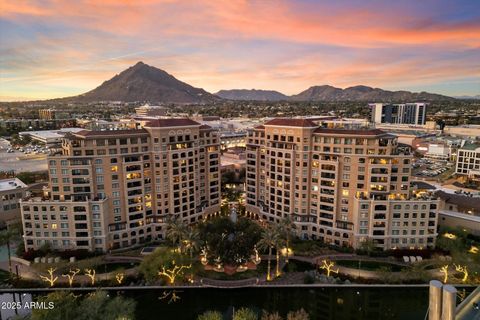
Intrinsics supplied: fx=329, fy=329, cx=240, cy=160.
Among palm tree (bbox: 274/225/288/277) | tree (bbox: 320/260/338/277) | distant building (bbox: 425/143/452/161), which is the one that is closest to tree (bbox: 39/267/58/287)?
palm tree (bbox: 274/225/288/277)

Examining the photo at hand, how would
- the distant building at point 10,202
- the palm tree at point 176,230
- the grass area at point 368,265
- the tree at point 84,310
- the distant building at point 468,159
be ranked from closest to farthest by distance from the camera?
1. the tree at point 84,310
2. the grass area at point 368,265
3. the palm tree at point 176,230
4. the distant building at point 10,202
5. the distant building at point 468,159

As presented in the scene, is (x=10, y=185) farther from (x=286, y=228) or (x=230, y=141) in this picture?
(x=230, y=141)

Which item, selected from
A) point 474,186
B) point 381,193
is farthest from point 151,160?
point 474,186

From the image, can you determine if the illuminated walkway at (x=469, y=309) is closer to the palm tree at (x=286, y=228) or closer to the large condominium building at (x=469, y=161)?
the palm tree at (x=286, y=228)

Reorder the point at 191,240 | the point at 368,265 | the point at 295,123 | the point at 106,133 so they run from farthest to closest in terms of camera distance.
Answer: the point at 295,123
the point at 106,133
the point at 368,265
the point at 191,240

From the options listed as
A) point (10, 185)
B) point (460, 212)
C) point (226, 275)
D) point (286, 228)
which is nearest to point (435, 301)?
point (226, 275)

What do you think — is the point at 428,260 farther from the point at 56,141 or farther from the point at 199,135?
the point at 56,141

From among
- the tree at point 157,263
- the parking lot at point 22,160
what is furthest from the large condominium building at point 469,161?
the parking lot at point 22,160
